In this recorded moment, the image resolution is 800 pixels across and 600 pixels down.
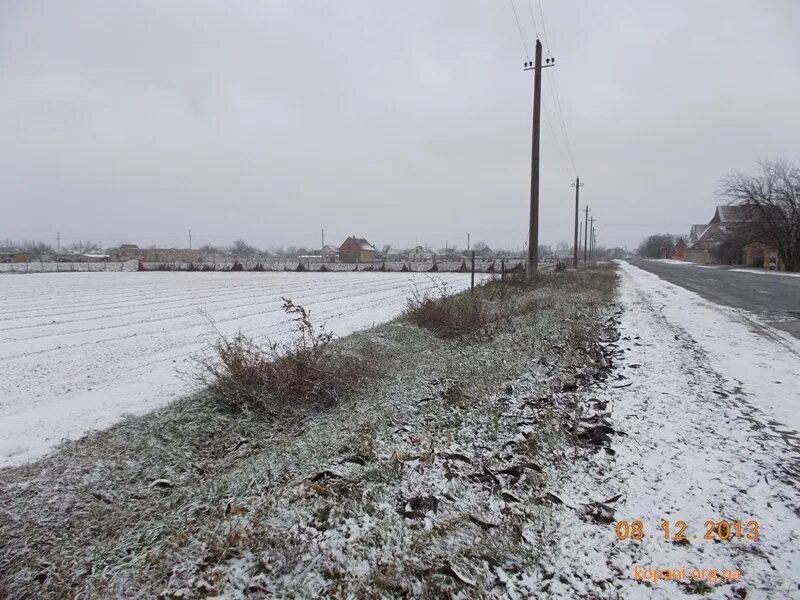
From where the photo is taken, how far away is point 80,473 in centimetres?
401

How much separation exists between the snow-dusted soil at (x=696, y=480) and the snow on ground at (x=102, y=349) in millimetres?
5257

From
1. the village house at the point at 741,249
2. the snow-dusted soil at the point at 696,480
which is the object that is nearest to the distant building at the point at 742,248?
the village house at the point at 741,249

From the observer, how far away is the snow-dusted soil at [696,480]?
249cm

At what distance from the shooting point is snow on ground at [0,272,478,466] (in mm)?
5594

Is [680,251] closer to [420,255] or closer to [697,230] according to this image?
[697,230]

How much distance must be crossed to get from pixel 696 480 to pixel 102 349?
1038 centimetres

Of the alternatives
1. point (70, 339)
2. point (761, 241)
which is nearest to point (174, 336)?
point (70, 339)

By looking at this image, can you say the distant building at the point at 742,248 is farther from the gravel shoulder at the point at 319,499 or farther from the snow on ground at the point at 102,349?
the gravel shoulder at the point at 319,499

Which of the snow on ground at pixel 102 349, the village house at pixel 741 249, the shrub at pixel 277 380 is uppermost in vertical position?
the village house at pixel 741 249

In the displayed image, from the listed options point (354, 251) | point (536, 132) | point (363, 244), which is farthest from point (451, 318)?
point (363, 244)

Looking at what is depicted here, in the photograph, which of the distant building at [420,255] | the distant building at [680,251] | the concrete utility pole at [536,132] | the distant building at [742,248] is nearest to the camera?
the concrete utility pole at [536,132]

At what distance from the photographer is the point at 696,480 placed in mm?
3348

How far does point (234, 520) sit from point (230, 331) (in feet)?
30.3
